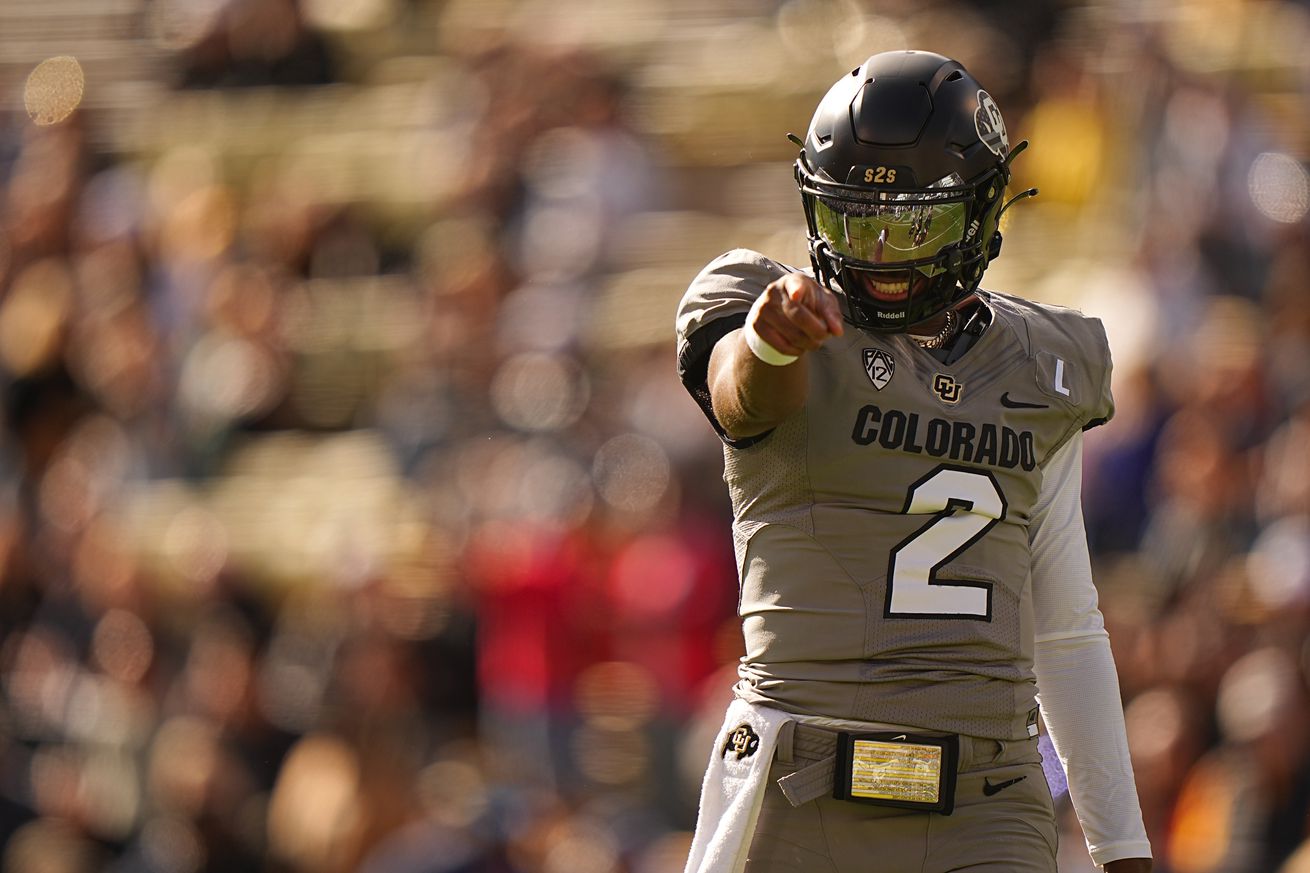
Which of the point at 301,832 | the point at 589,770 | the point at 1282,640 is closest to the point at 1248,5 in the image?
the point at 1282,640

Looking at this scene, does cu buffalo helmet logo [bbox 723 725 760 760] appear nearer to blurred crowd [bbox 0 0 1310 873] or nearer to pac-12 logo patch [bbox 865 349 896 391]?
pac-12 logo patch [bbox 865 349 896 391]

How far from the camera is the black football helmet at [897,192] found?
319 centimetres

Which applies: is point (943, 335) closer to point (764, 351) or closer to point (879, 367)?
point (879, 367)

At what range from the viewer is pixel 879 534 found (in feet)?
10.2

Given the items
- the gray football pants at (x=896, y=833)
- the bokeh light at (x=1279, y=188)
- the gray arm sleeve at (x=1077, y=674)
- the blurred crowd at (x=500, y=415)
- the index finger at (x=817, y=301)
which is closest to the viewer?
the index finger at (x=817, y=301)

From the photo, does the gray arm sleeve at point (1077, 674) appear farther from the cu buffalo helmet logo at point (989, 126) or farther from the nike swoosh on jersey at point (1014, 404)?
the cu buffalo helmet logo at point (989, 126)

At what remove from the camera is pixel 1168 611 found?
706cm

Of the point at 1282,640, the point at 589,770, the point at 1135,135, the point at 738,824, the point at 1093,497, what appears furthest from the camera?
the point at 1135,135

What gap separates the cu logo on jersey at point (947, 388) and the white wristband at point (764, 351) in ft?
1.33

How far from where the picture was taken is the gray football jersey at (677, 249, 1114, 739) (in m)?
3.11

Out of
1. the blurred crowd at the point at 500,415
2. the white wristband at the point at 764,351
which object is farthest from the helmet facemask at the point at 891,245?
the blurred crowd at the point at 500,415

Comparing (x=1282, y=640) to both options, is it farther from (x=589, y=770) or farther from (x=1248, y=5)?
(x=1248, y=5)

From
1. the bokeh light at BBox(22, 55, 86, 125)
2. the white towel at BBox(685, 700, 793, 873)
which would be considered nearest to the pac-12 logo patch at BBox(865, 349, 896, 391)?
the white towel at BBox(685, 700, 793, 873)

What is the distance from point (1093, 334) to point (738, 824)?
996 mm
